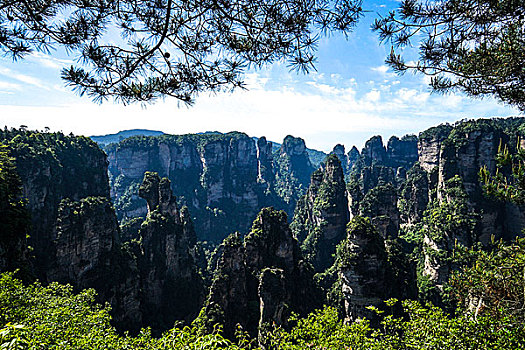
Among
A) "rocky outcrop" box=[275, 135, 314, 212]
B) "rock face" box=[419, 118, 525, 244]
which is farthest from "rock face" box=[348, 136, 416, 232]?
"rocky outcrop" box=[275, 135, 314, 212]

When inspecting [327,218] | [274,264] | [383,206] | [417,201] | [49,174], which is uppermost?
[49,174]

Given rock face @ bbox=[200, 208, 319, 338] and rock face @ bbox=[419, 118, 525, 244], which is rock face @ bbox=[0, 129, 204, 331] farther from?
rock face @ bbox=[419, 118, 525, 244]

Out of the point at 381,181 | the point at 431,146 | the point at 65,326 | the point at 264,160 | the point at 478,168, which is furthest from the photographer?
the point at 264,160

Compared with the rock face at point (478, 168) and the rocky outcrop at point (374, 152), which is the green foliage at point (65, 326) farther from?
the rocky outcrop at point (374, 152)

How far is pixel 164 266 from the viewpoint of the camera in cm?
3584

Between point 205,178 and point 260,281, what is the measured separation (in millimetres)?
72334

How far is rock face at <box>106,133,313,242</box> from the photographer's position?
83250 mm

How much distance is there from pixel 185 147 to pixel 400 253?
87.5 m

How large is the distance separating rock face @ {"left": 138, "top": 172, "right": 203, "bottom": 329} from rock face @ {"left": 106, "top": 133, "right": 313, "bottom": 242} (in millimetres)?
41077

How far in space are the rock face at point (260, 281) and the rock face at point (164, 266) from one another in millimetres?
13033

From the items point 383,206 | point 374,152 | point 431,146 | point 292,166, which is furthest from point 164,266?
point 292,166

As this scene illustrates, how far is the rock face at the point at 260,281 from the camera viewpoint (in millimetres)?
22531

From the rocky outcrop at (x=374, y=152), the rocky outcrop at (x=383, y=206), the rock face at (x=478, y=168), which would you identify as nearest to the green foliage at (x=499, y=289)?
the rocky outcrop at (x=383, y=206)

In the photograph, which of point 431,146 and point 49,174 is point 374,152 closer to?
point 431,146
